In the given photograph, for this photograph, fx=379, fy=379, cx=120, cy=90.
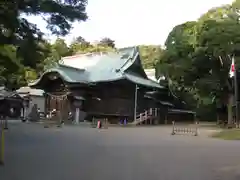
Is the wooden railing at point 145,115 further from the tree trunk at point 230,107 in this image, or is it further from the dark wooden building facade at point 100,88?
the tree trunk at point 230,107

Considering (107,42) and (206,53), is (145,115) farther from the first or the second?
(107,42)

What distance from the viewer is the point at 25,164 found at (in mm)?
10328

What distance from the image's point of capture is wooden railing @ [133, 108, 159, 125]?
40.3 m

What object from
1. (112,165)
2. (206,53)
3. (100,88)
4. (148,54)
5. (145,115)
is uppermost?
(148,54)

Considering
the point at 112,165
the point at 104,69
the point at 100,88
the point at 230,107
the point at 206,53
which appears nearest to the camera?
the point at 112,165

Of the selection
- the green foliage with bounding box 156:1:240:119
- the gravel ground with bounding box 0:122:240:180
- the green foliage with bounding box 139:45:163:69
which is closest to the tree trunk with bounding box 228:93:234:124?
the green foliage with bounding box 156:1:240:119

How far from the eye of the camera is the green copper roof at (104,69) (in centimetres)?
4131

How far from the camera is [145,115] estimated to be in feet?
135

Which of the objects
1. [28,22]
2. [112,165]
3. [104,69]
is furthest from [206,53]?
[112,165]

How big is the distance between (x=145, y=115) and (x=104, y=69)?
7.47 meters

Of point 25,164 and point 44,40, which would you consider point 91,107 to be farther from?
point 25,164

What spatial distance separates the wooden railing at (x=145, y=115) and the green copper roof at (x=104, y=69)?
3.08 meters

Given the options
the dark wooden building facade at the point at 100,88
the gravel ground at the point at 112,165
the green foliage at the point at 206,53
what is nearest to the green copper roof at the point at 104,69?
the dark wooden building facade at the point at 100,88

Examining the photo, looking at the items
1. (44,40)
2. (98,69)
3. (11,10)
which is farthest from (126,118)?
(11,10)
